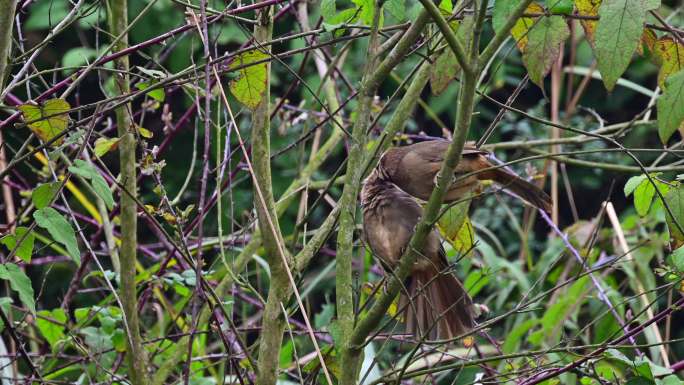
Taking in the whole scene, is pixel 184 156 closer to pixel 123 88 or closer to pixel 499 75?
pixel 499 75

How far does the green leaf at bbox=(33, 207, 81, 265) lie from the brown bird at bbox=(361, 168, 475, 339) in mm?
914

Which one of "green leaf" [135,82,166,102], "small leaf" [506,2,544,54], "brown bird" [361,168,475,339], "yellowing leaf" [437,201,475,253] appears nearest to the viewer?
"small leaf" [506,2,544,54]

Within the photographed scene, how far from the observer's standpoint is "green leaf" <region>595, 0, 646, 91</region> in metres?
1.38

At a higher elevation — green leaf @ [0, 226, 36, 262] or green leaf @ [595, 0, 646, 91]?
green leaf @ [595, 0, 646, 91]

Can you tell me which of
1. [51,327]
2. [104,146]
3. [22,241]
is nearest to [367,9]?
[104,146]

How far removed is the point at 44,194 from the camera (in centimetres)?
157

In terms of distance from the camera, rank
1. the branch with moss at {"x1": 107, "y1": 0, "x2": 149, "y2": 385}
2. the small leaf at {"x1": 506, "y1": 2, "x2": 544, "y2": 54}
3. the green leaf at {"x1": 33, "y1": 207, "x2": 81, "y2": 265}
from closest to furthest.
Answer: the green leaf at {"x1": 33, "y1": 207, "x2": 81, "y2": 265}, the small leaf at {"x1": 506, "y1": 2, "x2": 544, "y2": 54}, the branch with moss at {"x1": 107, "y1": 0, "x2": 149, "y2": 385}

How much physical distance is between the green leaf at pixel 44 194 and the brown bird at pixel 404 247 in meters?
0.92

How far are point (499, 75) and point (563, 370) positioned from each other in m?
2.87

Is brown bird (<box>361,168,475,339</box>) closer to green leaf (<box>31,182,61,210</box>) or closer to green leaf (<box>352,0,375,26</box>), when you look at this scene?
green leaf (<box>352,0,375,26</box>)

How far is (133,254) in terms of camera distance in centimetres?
196

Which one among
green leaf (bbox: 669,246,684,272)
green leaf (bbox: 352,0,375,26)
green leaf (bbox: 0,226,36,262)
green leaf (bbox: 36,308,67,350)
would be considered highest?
green leaf (bbox: 352,0,375,26)

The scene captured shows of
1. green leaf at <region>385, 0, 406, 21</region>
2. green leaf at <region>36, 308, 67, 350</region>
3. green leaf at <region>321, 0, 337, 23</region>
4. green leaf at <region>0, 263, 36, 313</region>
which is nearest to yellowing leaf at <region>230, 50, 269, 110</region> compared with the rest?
green leaf at <region>321, 0, 337, 23</region>

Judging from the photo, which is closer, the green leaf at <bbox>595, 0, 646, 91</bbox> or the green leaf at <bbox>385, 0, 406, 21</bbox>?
the green leaf at <bbox>595, 0, 646, 91</bbox>
